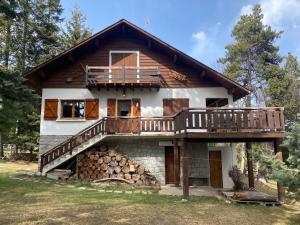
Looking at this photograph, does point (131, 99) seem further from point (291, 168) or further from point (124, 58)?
point (291, 168)

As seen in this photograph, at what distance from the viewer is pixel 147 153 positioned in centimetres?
1631

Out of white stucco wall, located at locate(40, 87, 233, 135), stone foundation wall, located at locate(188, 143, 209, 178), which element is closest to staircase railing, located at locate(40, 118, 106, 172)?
white stucco wall, located at locate(40, 87, 233, 135)

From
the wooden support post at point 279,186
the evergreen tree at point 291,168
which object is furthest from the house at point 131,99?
the evergreen tree at point 291,168

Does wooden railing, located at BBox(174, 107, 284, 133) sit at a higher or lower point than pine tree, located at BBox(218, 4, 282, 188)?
lower

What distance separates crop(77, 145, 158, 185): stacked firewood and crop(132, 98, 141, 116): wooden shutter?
268cm

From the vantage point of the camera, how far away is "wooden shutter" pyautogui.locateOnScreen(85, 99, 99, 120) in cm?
1688

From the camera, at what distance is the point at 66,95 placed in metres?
17.1

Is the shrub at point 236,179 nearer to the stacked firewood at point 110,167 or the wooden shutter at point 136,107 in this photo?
the stacked firewood at point 110,167

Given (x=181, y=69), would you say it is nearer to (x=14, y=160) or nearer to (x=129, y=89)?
(x=129, y=89)

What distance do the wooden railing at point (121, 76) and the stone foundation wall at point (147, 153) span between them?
337cm

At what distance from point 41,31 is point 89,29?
4.64 m

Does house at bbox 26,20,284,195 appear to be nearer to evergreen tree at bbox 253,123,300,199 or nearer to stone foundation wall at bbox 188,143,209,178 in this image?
stone foundation wall at bbox 188,143,209,178

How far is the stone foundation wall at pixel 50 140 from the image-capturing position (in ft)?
54.3

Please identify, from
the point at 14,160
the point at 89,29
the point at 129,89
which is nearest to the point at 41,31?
the point at 89,29
